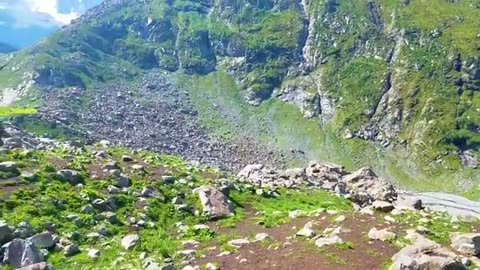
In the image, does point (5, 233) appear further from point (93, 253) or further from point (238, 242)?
point (238, 242)

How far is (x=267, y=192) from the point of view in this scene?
4778cm

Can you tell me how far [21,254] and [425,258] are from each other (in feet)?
57.8

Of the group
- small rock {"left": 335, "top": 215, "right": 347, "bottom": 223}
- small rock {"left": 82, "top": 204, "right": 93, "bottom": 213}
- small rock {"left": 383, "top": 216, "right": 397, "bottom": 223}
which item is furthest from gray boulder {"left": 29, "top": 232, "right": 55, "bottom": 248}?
small rock {"left": 383, "top": 216, "right": 397, "bottom": 223}

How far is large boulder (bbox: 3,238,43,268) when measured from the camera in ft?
81.5

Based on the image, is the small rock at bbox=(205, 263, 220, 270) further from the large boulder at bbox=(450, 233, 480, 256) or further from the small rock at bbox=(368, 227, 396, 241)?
the large boulder at bbox=(450, 233, 480, 256)

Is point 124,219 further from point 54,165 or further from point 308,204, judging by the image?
point 308,204

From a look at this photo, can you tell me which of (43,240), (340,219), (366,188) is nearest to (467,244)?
(340,219)

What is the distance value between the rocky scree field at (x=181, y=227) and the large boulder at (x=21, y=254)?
0.05 meters

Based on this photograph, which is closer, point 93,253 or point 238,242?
point 93,253

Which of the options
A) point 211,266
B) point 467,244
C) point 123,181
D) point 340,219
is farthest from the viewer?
point 123,181

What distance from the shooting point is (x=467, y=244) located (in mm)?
25625

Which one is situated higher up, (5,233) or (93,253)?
(5,233)

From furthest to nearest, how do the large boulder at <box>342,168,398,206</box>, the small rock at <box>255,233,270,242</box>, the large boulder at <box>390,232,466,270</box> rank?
the large boulder at <box>342,168,398,206</box>
the small rock at <box>255,233,270,242</box>
the large boulder at <box>390,232,466,270</box>

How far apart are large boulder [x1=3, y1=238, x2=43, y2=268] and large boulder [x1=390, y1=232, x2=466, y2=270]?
15740 millimetres
